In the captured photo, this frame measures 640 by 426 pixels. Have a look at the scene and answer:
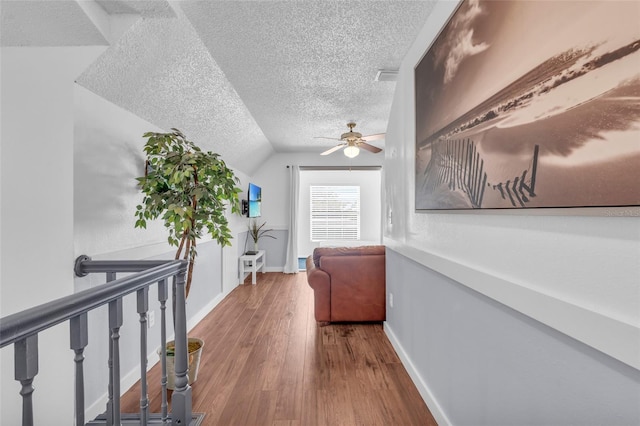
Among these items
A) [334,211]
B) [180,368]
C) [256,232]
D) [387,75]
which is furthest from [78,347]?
[334,211]

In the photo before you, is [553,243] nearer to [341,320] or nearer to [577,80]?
[577,80]

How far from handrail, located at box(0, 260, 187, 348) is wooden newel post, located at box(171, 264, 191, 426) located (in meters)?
0.28

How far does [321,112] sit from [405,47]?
151 centimetres

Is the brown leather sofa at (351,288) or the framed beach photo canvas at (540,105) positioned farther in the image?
the brown leather sofa at (351,288)

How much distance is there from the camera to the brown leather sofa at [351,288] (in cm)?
296

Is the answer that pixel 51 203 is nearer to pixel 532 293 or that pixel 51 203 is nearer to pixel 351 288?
pixel 532 293

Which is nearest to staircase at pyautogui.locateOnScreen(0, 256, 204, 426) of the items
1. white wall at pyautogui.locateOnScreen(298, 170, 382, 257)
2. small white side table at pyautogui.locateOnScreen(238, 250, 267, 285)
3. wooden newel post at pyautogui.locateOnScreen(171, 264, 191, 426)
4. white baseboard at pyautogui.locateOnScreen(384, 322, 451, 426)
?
wooden newel post at pyautogui.locateOnScreen(171, 264, 191, 426)

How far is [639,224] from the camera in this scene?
598 mm

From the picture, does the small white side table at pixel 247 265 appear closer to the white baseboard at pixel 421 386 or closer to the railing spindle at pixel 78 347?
the white baseboard at pixel 421 386

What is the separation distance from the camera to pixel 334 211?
688cm

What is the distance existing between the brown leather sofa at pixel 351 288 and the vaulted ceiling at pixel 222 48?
1.77m

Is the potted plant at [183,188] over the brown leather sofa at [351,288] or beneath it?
over

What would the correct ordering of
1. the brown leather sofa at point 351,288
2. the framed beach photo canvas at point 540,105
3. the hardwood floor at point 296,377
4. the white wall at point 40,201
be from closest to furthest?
the framed beach photo canvas at point 540,105 < the white wall at point 40,201 < the hardwood floor at point 296,377 < the brown leather sofa at point 351,288

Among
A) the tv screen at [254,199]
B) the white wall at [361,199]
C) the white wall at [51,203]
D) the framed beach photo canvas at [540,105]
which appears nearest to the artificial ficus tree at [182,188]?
the white wall at [51,203]
